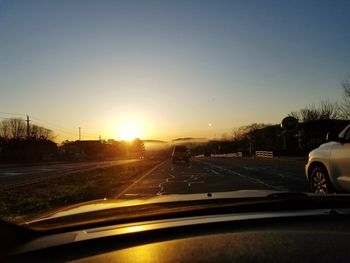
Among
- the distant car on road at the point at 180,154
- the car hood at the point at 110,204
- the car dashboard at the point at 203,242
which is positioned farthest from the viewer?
the distant car on road at the point at 180,154

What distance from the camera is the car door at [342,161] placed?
32.4 ft

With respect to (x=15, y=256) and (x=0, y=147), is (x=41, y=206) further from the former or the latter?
(x=0, y=147)

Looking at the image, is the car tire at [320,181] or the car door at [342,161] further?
the car tire at [320,181]

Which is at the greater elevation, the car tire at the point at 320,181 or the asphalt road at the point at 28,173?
the car tire at the point at 320,181

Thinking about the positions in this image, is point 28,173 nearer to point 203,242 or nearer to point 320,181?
point 320,181

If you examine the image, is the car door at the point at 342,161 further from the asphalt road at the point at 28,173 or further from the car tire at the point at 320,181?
the asphalt road at the point at 28,173

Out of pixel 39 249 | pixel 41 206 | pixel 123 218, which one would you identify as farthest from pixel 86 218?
pixel 41 206

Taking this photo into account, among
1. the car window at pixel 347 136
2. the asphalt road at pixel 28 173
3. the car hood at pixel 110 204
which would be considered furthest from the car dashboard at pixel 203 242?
the asphalt road at pixel 28 173

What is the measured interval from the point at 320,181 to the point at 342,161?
1.20 m

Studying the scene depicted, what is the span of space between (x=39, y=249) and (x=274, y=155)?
7299 cm

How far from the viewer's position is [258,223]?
280 centimetres

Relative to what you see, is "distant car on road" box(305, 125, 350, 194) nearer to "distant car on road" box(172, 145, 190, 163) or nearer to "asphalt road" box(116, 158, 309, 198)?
"asphalt road" box(116, 158, 309, 198)

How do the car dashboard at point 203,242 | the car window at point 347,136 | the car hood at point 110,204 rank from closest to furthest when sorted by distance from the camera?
the car dashboard at point 203,242, the car hood at point 110,204, the car window at point 347,136

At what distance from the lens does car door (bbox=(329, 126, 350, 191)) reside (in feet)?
32.4
